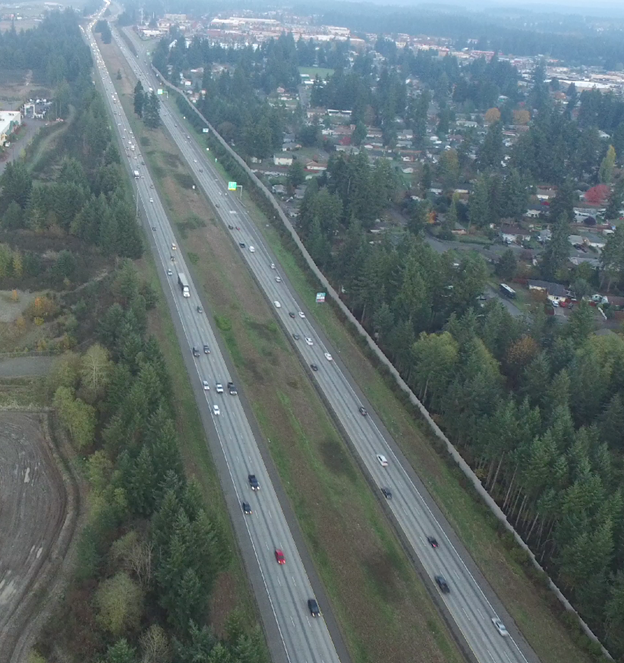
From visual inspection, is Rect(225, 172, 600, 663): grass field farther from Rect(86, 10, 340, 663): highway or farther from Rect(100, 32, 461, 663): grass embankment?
Rect(86, 10, 340, 663): highway

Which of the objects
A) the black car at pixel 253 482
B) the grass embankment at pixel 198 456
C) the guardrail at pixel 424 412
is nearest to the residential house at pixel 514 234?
the guardrail at pixel 424 412

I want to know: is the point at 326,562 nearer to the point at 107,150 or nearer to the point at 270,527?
the point at 270,527

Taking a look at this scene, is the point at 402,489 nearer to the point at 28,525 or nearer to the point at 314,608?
the point at 314,608

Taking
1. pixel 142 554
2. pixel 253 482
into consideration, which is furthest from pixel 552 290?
pixel 142 554

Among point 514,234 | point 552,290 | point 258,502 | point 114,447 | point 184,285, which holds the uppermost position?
point 114,447

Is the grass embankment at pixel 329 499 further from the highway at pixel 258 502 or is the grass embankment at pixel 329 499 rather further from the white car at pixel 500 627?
the white car at pixel 500 627
